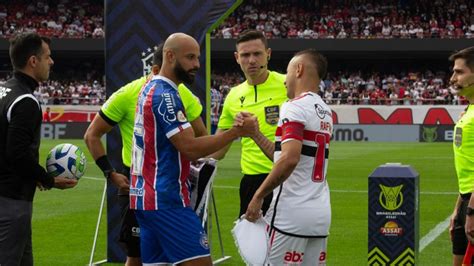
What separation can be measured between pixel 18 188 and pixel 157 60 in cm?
137

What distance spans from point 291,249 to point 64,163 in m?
1.88

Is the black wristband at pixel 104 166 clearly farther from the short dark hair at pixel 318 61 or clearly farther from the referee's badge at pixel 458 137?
the referee's badge at pixel 458 137

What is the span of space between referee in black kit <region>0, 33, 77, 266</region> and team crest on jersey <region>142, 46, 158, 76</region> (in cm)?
361

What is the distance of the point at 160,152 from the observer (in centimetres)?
605

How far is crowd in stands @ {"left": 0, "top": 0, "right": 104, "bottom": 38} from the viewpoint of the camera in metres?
56.3

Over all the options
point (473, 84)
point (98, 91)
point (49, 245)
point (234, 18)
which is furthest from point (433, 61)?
point (473, 84)

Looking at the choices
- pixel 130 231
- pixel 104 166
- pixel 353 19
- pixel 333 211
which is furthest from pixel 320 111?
pixel 353 19

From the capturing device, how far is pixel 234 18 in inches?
2251

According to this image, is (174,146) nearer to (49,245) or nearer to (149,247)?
(149,247)

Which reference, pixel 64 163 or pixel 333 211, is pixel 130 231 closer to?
pixel 64 163

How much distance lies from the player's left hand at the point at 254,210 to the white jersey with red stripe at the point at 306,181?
4.5 inches

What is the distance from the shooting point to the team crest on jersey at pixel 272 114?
8328 millimetres

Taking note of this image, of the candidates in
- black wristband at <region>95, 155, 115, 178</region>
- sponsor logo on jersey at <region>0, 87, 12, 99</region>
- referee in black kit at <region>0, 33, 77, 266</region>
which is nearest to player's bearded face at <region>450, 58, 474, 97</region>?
black wristband at <region>95, 155, 115, 178</region>

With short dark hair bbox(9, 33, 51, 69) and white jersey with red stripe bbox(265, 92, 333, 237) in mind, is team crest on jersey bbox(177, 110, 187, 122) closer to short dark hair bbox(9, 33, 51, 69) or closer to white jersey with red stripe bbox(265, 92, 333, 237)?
white jersey with red stripe bbox(265, 92, 333, 237)
